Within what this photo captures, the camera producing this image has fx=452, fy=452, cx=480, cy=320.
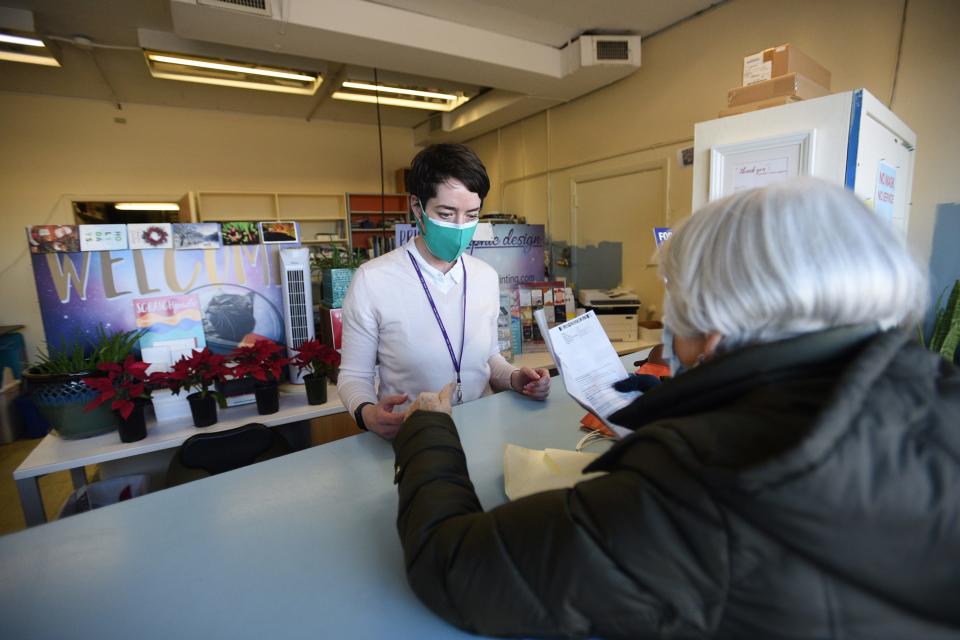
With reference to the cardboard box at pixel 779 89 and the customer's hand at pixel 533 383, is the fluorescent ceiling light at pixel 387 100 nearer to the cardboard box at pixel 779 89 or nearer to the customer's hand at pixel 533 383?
the cardboard box at pixel 779 89

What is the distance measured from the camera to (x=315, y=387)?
2.19m

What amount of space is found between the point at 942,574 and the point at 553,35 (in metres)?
4.23

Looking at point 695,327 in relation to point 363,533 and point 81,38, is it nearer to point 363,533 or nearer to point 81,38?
point 363,533

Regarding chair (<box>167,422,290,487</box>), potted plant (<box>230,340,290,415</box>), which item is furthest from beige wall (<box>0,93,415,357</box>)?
chair (<box>167,422,290,487</box>)

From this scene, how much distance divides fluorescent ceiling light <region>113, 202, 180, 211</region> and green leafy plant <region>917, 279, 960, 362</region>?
23.5 feet

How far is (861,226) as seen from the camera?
1.73ft

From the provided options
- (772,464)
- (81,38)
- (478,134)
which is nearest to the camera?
(772,464)

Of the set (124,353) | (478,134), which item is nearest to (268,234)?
(124,353)

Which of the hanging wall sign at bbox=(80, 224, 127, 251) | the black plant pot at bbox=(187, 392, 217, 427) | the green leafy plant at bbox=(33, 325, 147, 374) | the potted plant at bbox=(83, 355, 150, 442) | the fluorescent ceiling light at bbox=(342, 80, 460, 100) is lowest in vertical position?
the black plant pot at bbox=(187, 392, 217, 427)

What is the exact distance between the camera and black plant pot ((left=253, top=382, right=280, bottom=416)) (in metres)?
2.07

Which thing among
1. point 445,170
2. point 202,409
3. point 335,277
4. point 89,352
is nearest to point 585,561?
point 445,170

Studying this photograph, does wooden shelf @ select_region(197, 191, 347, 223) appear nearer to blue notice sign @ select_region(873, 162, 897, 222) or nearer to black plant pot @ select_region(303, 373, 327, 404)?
black plant pot @ select_region(303, 373, 327, 404)

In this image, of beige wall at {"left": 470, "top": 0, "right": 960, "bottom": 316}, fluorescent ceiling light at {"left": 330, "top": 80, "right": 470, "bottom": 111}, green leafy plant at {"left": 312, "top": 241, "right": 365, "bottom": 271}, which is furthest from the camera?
fluorescent ceiling light at {"left": 330, "top": 80, "right": 470, "bottom": 111}

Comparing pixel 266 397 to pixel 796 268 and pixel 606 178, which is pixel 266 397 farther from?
pixel 606 178
